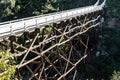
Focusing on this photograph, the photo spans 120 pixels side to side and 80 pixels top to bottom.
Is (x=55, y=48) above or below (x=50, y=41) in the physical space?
below

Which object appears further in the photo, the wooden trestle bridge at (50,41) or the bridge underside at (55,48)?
the bridge underside at (55,48)

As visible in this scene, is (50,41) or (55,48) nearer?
(55,48)

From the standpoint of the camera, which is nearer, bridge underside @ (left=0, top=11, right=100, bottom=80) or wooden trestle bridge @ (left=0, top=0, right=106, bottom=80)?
wooden trestle bridge @ (left=0, top=0, right=106, bottom=80)

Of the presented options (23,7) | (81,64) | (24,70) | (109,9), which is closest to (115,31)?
(109,9)

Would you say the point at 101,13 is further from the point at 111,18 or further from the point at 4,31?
the point at 4,31
